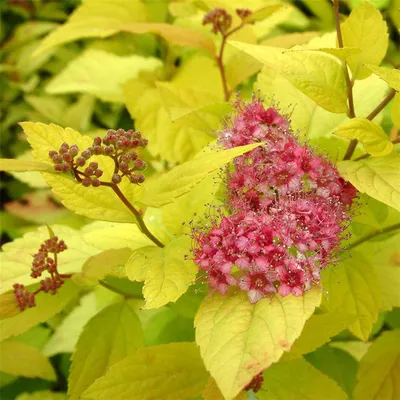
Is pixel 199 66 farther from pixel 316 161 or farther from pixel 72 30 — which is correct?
pixel 316 161

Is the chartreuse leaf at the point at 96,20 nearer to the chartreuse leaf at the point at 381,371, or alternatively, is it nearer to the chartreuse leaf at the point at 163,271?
the chartreuse leaf at the point at 163,271

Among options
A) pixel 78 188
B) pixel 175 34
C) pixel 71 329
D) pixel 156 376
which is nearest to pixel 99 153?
pixel 78 188

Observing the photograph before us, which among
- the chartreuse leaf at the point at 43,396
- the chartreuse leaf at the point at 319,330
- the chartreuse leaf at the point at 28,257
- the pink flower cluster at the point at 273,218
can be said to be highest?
the pink flower cluster at the point at 273,218

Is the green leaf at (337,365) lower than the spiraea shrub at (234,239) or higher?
lower

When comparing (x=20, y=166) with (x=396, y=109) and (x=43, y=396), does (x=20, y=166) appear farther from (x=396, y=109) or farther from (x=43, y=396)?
(x=43, y=396)

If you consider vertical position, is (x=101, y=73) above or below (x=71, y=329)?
above

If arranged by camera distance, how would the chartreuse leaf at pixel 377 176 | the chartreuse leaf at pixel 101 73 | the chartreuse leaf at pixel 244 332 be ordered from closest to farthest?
1. the chartreuse leaf at pixel 244 332
2. the chartreuse leaf at pixel 377 176
3. the chartreuse leaf at pixel 101 73

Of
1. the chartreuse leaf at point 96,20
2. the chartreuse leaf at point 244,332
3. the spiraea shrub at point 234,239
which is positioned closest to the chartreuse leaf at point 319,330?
the spiraea shrub at point 234,239
